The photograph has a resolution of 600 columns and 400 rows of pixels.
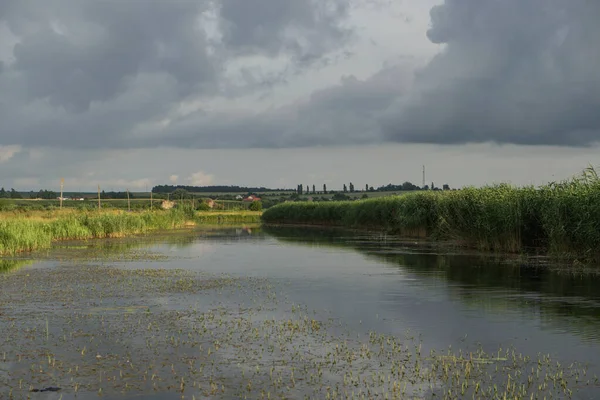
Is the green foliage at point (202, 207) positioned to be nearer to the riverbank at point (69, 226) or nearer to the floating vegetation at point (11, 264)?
the riverbank at point (69, 226)

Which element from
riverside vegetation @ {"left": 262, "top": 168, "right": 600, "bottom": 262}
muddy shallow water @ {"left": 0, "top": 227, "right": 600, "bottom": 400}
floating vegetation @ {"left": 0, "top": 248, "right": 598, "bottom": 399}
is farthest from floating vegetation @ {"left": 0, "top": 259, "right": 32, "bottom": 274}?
riverside vegetation @ {"left": 262, "top": 168, "right": 600, "bottom": 262}

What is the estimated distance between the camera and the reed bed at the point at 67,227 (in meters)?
38.9

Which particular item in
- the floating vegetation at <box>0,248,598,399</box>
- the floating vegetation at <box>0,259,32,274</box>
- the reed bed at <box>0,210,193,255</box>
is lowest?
the floating vegetation at <box>0,248,598,399</box>

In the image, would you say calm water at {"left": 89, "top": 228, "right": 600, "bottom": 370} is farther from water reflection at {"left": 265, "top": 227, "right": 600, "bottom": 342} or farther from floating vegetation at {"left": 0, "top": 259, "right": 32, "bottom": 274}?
floating vegetation at {"left": 0, "top": 259, "right": 32, "bottom": 274}

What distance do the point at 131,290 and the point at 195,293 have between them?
2.33 m

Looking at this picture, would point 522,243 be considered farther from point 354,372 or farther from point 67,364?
point 67,364

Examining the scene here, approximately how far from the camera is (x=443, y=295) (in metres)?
22.9

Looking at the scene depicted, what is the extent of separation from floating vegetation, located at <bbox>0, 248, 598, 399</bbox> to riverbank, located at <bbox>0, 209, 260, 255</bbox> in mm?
19973

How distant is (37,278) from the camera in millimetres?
26141

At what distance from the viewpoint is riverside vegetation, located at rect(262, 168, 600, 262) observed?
30344mm

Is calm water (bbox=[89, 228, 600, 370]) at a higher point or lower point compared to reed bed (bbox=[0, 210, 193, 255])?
lower

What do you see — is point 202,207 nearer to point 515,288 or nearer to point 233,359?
point 515,288

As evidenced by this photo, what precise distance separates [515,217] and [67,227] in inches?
1305

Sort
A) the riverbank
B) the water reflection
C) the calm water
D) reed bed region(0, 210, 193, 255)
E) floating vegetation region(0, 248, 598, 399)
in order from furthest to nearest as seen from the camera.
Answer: the riverbank, reed bed region(0, 210, 193, 255), the water reflection, the calm water, floating vegetation region(0, 248, 598, 399)
